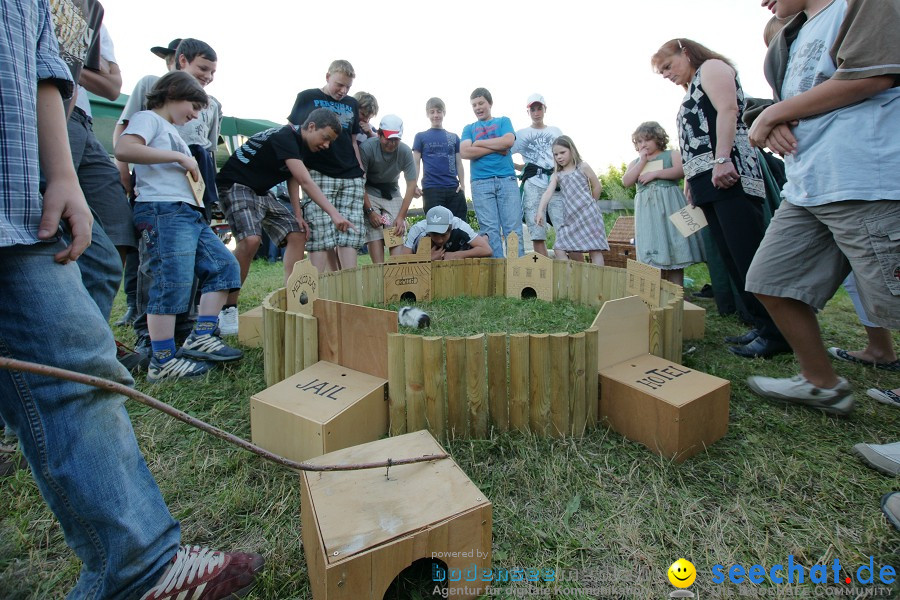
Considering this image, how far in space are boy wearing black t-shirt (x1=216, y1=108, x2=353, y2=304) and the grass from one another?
1665 millimetres

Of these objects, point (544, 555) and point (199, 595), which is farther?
point (544, 555)

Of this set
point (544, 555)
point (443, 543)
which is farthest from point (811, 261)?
point (443, 543)

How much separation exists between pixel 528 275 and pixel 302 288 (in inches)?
88.5

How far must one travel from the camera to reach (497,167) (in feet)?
17.5

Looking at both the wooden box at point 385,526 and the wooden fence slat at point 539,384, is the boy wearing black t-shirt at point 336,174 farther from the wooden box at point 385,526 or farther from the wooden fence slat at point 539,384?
the wooden box at point 385,526

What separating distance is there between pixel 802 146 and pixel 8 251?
2463 millimetres

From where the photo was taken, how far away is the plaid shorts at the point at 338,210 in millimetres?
4273

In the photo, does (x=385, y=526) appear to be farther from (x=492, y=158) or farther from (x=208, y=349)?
(x=492, y=158)

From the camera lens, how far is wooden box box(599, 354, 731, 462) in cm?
179

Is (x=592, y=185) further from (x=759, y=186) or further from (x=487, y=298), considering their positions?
(x=759, y=186)

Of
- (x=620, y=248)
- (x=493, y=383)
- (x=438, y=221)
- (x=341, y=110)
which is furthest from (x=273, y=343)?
(x=620, y=248)

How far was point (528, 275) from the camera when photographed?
14.1ft

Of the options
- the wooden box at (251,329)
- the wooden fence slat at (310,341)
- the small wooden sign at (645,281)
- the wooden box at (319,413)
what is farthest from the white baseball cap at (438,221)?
the wooden box at (319,413)

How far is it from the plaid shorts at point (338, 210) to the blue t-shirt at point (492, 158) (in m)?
1.43
